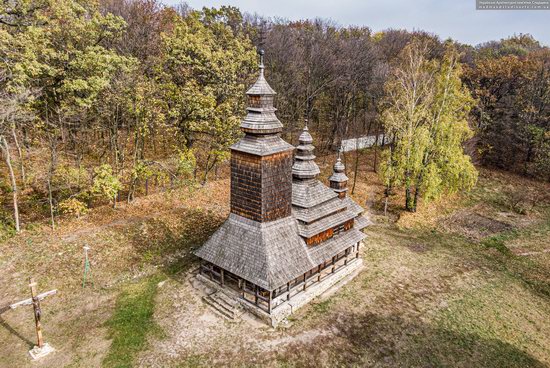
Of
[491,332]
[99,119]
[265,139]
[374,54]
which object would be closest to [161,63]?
[99,119]

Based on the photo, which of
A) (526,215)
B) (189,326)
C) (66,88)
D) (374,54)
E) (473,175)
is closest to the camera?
(189,326)

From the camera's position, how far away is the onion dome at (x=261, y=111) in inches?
575

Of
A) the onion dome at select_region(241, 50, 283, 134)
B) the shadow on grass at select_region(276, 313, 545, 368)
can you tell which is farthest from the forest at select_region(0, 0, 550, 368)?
the onion dome at select_region(241, 50, 283, 134)

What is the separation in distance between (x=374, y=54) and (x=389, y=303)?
34.4 metres

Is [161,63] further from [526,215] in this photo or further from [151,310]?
[526,215]

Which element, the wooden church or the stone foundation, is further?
the stone foundation

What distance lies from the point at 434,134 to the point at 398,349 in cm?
1760

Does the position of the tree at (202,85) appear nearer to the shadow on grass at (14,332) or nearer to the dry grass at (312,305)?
the dry grass at (312,305)

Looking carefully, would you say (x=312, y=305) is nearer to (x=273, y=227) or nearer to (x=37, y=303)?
(x=273, y=227)

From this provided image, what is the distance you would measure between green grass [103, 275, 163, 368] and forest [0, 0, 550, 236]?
585cm

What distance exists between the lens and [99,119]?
2327 cm

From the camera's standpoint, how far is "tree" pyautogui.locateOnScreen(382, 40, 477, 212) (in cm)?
2480

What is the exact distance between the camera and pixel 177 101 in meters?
23.2

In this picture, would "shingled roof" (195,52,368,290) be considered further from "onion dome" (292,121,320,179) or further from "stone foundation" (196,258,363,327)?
"stone foundation" (196,258,363,327)
